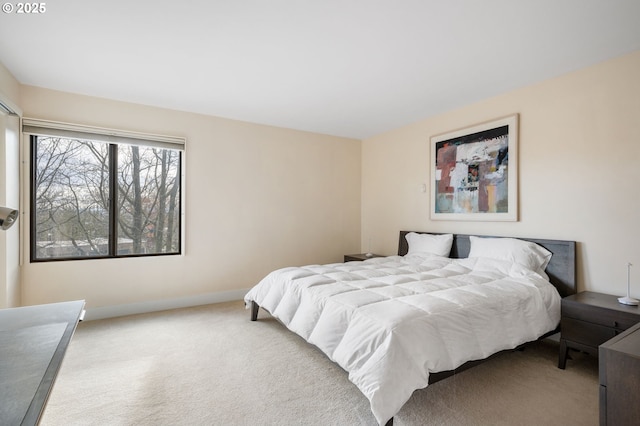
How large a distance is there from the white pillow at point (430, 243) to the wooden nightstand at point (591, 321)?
1.36m

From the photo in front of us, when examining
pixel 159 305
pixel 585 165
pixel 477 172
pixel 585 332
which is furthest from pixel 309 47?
pixel 159 305

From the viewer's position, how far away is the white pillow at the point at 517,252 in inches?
112

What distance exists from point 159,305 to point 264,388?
2288 millimetres

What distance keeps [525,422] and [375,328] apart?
100 centimetres

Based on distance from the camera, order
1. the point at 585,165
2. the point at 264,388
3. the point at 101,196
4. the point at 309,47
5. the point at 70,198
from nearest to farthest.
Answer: the point at 264,388 → the point at 309,47 → the point at 585,165 → the point at 70,198 → the point at 101,196

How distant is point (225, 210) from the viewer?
165 inches

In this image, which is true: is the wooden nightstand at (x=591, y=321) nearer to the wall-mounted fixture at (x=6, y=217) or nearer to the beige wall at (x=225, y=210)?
the beige wall at (x=225, y=210)

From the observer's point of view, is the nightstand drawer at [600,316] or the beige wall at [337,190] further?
the beige wall at [337,190]

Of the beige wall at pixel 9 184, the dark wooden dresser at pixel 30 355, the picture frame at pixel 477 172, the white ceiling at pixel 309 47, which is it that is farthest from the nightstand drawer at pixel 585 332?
the beige wall at pixel 9 184

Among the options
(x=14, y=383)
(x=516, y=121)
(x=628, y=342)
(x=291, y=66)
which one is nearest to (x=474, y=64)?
(x=516, y=121)

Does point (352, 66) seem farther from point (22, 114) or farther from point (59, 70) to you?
point (22, 114)

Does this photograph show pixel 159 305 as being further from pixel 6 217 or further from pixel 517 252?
pixel 517 252

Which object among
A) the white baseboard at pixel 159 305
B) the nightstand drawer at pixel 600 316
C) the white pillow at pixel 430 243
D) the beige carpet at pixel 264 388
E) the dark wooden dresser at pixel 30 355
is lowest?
the beige carpet at pixel 264 388

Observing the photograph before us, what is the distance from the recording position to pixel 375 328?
1.83 meters
